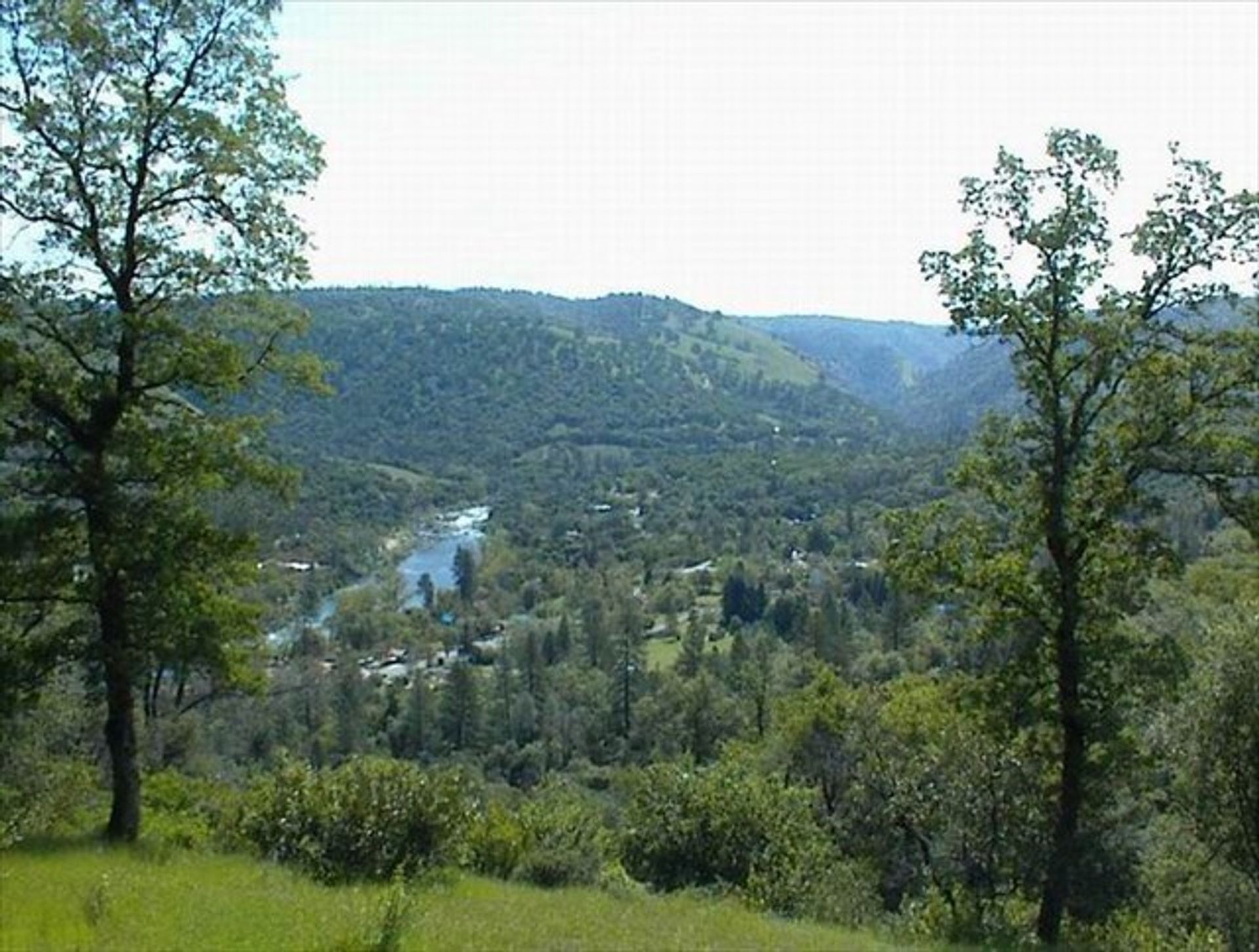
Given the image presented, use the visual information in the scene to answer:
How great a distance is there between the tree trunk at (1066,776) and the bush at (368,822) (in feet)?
28.9

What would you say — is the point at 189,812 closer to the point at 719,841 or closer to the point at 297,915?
the point at 719,841

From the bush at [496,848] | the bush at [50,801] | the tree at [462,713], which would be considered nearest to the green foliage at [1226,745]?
the bush at [496,848]

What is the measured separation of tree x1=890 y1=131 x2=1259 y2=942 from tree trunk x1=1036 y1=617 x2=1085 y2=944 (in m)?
0.02

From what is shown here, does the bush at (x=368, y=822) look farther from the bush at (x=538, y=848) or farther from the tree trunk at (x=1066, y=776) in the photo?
the tree trunk at (x=1066, y=776)

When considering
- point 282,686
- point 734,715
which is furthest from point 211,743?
point 734,715

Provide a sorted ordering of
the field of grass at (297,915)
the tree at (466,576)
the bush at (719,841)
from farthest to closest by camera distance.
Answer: the tree at (466,576)
the bush at (719,841)
the field of grass at (297,915)

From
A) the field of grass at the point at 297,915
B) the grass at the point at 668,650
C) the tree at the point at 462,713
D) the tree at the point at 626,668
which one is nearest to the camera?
the field of grass at the point at 297,915

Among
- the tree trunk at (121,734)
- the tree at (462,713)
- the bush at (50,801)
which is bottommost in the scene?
the tree at (462,713)

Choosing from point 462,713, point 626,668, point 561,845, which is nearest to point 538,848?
point 561,845

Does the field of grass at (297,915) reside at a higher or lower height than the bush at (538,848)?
higher

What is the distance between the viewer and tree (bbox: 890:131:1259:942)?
52.9 ft

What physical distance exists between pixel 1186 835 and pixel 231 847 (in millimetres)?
17907

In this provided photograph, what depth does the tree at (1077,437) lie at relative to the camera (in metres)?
16.1

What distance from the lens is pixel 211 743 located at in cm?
8462
